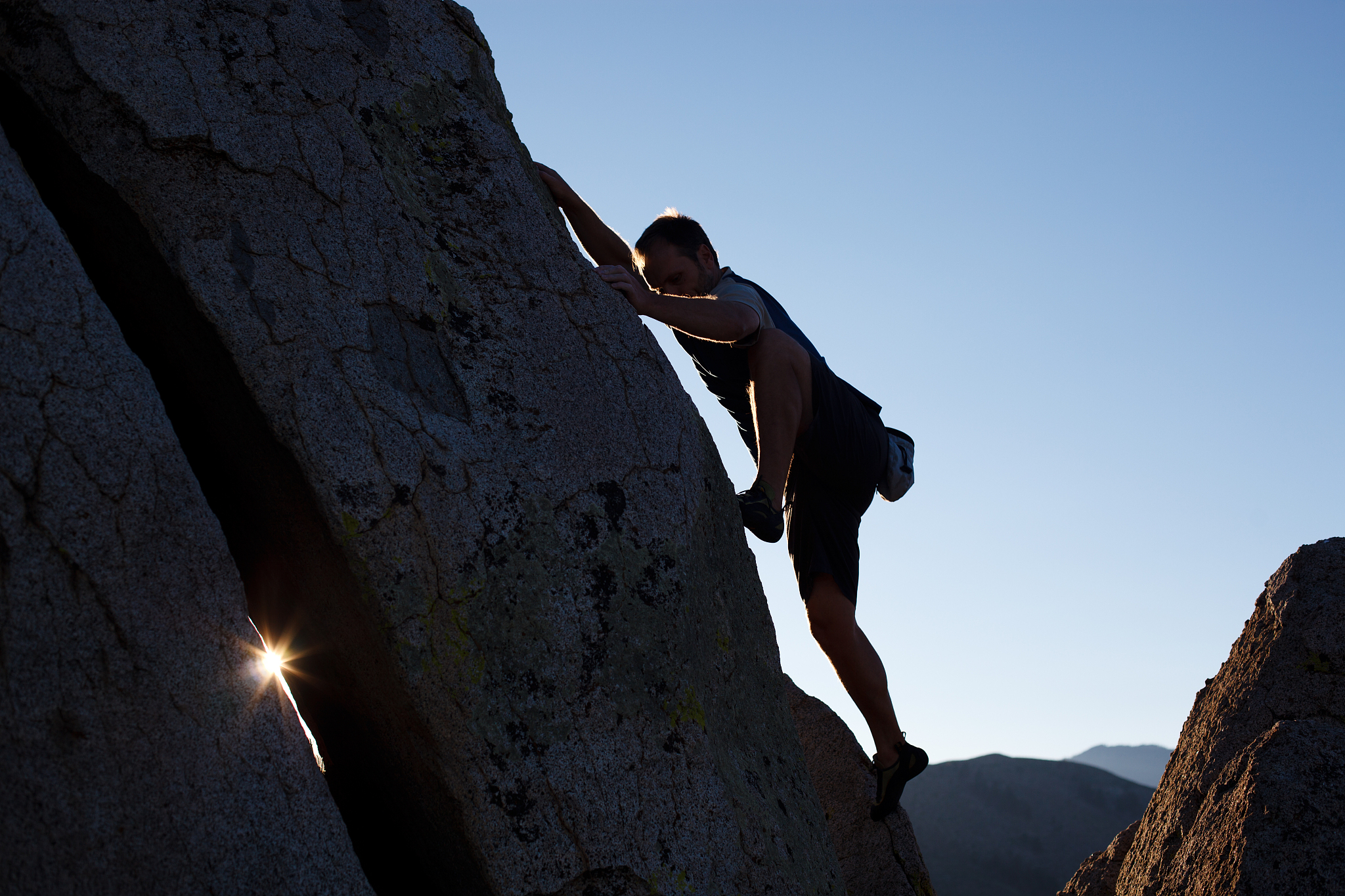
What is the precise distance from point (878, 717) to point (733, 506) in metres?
1.24

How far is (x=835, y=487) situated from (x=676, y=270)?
0.97 meters

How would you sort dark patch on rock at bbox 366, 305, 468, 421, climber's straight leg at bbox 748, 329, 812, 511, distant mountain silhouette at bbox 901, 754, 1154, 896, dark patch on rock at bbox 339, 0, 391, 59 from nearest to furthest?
dark patch on rock at bbox 366, 305, 468, 421 → dark patch on rock at bbox 339, 0, 391, 59 → climber's straight leg at bbox 748, 329, 812, 511 → distant mountain silhouette at bbox 901, 754, 1154, 896

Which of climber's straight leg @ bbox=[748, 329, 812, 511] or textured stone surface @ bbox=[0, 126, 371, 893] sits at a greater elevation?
climber's straight leg @ bbox=[748, 329, 812, 511]

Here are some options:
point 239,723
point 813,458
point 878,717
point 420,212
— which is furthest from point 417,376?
point 878,717

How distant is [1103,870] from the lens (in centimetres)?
370

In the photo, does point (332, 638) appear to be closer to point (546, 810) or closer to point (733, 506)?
point (546, 810)

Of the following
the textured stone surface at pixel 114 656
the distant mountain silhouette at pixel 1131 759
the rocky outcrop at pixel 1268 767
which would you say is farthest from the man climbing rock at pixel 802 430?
the distant mountain silhouette at pixel 1131 759

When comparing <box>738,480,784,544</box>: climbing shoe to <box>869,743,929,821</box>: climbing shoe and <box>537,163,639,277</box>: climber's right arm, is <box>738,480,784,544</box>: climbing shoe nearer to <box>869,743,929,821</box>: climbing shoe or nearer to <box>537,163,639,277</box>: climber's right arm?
<box>537,163,639,277</box>: climber's right arm

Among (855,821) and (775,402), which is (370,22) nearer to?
(775,402)

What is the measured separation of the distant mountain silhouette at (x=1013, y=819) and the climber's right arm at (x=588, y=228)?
9.50m

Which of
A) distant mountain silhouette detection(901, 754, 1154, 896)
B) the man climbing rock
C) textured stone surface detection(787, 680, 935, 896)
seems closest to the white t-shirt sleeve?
the man climbing rock

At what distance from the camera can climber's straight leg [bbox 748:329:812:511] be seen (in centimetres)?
343

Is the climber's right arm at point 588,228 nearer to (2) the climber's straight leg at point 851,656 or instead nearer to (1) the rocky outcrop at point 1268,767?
(2) the climber's straight leg at point 851,656

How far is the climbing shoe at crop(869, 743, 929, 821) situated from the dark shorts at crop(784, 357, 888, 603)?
0.61 metres
